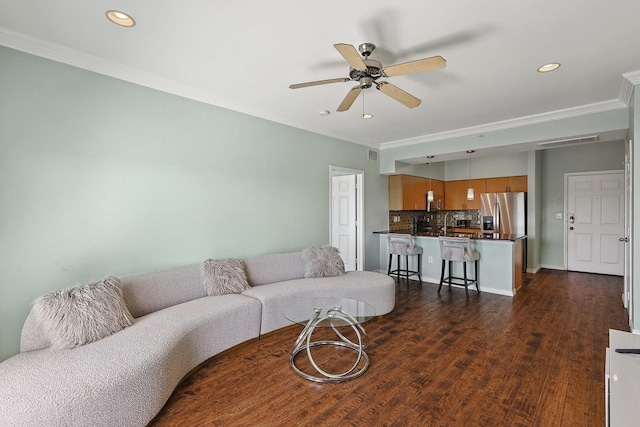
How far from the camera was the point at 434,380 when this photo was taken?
8.09ft

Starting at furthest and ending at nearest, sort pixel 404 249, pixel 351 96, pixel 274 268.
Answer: pixel 404 249 < pixel 274 268 < pixel 351 96

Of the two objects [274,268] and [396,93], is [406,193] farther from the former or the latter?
[396,93]

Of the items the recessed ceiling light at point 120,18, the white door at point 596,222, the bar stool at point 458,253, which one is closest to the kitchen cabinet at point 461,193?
the white door at point 596,222

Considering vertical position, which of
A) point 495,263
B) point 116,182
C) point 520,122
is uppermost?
point 520,122

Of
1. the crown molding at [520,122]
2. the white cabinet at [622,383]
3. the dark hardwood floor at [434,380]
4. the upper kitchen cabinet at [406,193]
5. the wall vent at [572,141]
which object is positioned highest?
the crown molding at [520,122]

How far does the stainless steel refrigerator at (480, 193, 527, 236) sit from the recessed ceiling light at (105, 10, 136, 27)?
7.05m

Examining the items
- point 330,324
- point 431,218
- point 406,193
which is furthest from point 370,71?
point 431,218

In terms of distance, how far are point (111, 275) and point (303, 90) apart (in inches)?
104

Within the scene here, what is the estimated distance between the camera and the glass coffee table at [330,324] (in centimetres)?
254

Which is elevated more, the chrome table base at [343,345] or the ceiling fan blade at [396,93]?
the ceiling fan blade at [396,93]

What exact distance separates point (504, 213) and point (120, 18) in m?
7.19

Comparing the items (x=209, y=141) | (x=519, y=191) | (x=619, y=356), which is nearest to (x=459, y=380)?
(x=619, y=356)

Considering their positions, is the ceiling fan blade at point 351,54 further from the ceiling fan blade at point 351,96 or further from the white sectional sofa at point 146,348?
the white sectional sofa at point 146,348

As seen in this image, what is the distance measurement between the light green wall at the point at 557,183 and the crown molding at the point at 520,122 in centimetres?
314
